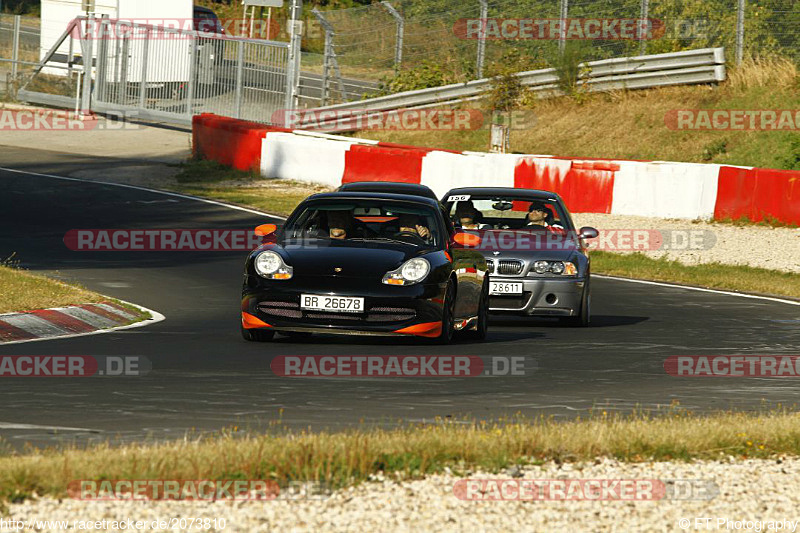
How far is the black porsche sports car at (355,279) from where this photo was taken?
11086 mm

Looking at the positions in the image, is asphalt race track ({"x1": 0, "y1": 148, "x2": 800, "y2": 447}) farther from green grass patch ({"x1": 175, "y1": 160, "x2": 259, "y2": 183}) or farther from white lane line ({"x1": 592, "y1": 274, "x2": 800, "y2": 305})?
green grass patch ({"x1": 175, "y1": 160, "x2": 259, "y2": 183})

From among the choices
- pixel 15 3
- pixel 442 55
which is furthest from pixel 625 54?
pixel 15 3

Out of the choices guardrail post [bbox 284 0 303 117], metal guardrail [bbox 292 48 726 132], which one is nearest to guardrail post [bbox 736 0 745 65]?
metal guardrail [bbox 292 48 726 132]

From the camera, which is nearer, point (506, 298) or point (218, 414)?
point (218, 414)

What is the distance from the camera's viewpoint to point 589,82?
33688 millimetres

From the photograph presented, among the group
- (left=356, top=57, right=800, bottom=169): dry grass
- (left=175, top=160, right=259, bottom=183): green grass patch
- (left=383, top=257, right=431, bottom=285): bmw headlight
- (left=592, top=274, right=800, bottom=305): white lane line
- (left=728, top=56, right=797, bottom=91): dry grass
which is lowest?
(left=592, top=274, right=800, bottom=305): white lane line

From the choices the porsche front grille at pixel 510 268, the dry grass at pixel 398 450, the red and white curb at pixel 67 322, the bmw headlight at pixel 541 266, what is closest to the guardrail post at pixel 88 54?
the red and white curb at pixel 67 322

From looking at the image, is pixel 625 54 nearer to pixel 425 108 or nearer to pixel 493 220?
pixel 425 108

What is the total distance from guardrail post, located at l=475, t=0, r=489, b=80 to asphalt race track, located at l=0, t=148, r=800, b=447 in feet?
51.3

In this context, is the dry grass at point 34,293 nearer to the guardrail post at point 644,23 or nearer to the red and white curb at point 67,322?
the red and white curb at point 67,322

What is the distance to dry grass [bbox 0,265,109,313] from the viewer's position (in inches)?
489

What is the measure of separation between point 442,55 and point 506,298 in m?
23.1

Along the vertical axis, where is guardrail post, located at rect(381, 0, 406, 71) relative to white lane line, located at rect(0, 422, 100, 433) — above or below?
above

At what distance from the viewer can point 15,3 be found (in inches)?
2625
